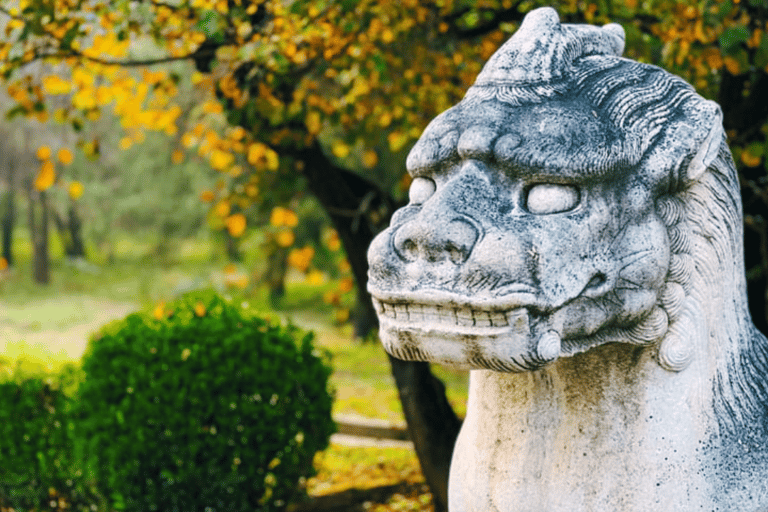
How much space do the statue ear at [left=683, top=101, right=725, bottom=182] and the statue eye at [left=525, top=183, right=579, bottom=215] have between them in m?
0.27

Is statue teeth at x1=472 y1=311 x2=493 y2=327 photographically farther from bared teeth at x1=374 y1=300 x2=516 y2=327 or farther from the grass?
the grass

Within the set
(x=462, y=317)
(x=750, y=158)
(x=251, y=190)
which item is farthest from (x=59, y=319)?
(x=462, y=317)

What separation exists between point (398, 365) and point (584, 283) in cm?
308

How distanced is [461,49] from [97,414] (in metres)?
2.96

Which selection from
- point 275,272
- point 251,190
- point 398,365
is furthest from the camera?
point 275,272

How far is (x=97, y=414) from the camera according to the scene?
169 inches

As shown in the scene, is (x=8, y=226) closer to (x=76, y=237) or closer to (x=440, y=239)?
(x=76, y=237)

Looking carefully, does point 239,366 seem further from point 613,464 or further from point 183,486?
point 613,464

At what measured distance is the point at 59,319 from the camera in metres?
19.1

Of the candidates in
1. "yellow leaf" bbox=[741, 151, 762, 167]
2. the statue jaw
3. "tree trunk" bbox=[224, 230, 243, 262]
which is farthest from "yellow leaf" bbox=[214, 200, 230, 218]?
"tree trunk" bbox=[224, 230, 243, 262]

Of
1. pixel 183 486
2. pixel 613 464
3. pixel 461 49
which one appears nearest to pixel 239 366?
pixel 183 486

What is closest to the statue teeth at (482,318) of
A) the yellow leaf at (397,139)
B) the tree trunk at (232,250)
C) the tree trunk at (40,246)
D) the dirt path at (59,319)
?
the yellow leaf at (397,139)

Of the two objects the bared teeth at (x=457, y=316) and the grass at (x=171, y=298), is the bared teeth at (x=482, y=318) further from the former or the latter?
the grass at (x=171, y=298)

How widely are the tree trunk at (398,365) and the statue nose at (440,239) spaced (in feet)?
9.76
